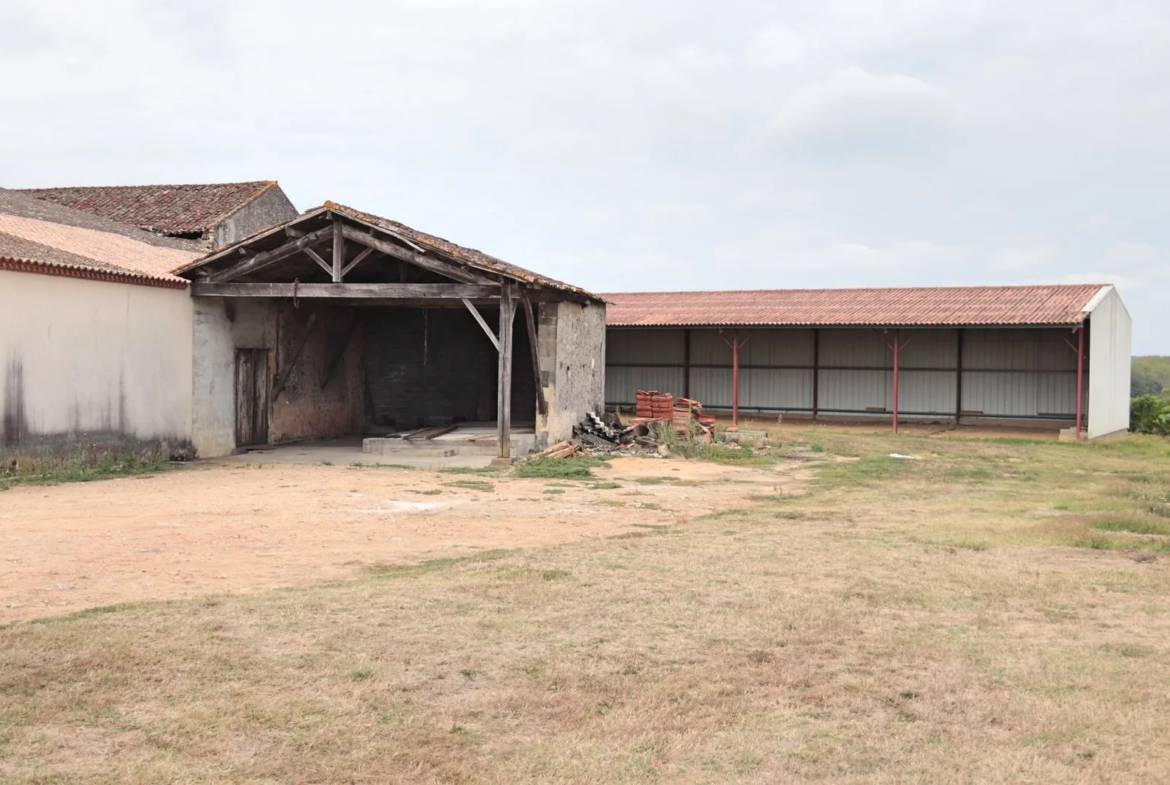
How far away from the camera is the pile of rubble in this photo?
20547mm

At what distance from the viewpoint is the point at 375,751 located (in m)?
5.00

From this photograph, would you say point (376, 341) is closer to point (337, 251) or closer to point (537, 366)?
point (537, 366)

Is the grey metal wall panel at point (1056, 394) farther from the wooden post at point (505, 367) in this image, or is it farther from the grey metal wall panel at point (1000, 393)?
the wooden post at point (505, 367)

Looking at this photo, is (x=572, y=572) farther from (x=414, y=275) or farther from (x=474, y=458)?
(x=414, y=275)

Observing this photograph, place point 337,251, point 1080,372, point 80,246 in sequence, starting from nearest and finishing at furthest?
point 337,251, point 80,246, point 1080,372

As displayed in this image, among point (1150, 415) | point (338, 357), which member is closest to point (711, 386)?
point (1150, 415)

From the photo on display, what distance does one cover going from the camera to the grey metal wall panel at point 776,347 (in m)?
30.7

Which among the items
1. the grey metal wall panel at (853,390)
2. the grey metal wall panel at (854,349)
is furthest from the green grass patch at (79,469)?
the grey metal wall panel at (854,349)

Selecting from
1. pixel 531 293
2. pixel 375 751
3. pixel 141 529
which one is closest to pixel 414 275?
pixel 531 293

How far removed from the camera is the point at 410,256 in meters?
18.1

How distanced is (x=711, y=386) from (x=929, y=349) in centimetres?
623

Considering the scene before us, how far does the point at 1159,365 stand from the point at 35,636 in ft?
267

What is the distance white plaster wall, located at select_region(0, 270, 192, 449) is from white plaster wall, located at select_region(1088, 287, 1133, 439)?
65.3 ft

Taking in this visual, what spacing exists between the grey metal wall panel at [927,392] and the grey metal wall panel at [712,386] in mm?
4562
